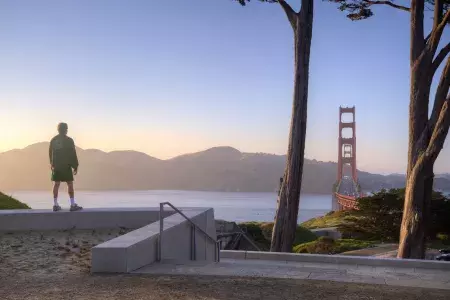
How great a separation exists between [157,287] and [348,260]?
10.7 feet

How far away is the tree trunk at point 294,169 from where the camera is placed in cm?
1189

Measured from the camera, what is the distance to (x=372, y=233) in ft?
99.4

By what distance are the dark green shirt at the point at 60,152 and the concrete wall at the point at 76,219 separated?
2.53 feet

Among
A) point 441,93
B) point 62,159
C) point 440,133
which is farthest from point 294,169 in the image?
point 62,159

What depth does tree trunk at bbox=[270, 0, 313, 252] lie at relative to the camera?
1189cm

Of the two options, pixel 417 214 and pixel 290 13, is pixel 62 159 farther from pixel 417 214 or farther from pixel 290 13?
pixel 417 214

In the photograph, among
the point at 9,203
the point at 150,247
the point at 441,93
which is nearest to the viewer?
the point at 150,247

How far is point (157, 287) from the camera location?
454cm

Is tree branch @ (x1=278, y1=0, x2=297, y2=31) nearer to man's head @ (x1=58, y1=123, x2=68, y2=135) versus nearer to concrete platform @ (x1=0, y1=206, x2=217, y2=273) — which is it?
concrete platform @ (x1=0, y1=206, x2=217, y2=273)

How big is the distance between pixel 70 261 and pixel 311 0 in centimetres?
913

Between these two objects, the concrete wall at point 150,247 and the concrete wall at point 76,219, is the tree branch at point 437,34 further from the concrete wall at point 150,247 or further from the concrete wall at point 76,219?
the concrete wall at point 76,219

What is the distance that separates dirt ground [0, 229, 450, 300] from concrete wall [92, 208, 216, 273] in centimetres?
19

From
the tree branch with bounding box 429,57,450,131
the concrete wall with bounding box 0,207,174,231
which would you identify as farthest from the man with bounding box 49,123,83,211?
the tree branch with bounding box 429,57,450,131

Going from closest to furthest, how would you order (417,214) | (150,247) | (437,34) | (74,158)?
(150,247) → (74,158) → (417,214) → (437,34)
